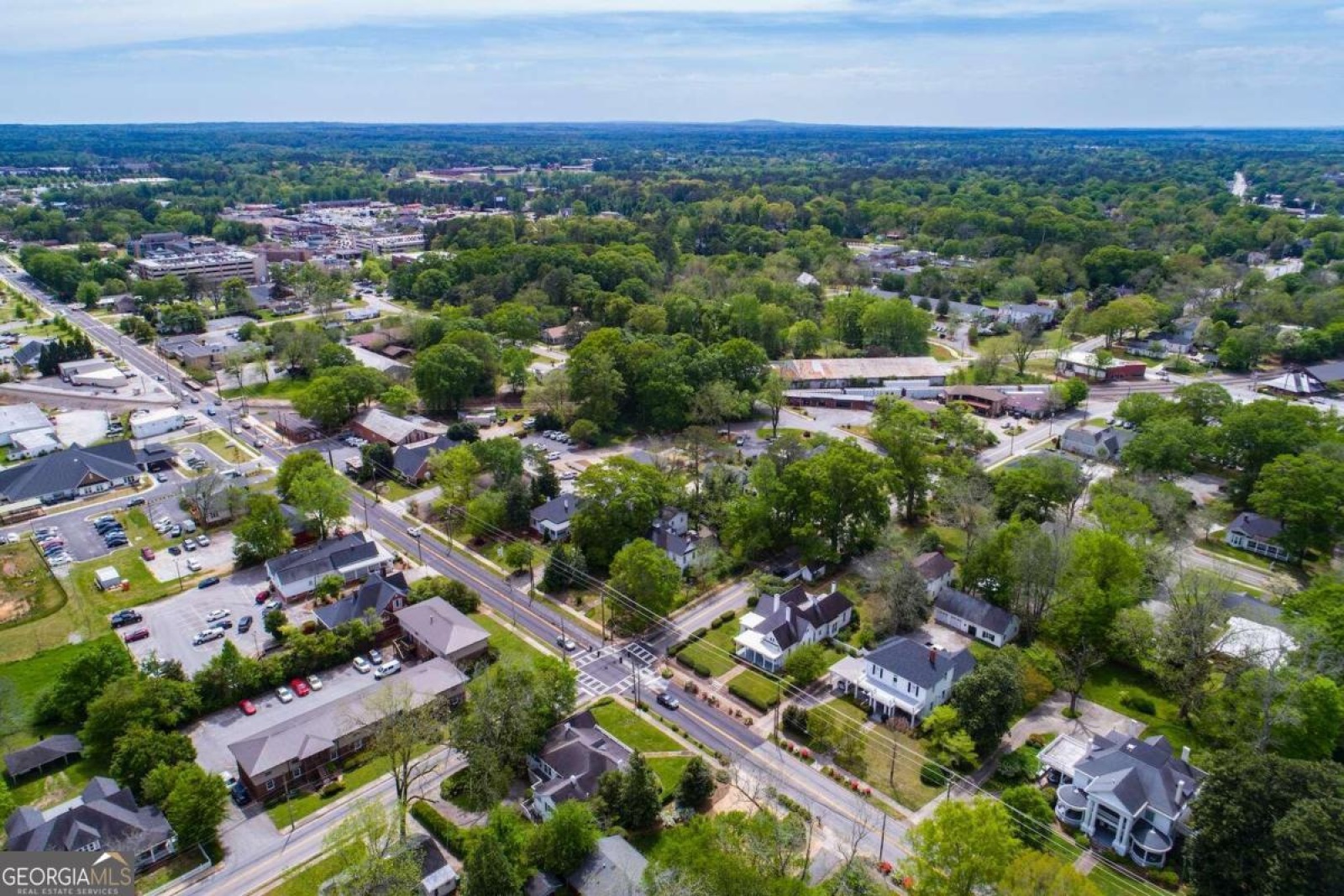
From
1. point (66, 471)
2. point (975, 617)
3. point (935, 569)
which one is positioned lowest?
point (975, 617)

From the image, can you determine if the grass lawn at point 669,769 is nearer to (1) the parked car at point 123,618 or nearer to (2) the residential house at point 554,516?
(2) the residential house at point 554,516

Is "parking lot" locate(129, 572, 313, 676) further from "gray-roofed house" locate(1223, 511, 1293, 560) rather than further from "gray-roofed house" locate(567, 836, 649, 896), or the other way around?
"gray-roofed house" locate(1223, 511, 1293, 560)

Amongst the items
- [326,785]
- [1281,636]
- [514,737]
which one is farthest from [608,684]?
[1281,636]

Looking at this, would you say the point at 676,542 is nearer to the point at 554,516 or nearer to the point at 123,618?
the point at 554,516

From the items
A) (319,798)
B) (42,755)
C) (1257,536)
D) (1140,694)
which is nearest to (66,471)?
(42,755)

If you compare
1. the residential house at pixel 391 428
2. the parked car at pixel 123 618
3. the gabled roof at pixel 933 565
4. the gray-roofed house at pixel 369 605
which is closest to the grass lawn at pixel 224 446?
the residential house at pixel 391 428

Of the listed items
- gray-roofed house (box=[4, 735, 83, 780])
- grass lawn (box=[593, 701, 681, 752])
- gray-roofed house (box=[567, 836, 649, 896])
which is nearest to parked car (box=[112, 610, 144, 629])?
gray-roofed house (box=[4, 735, 83, 780])
